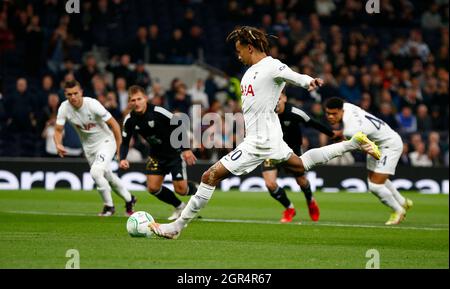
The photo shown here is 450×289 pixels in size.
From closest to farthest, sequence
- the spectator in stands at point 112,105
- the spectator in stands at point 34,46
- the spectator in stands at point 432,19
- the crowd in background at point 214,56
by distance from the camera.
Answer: the spectator in stands at point 112,105 → the crowd in background at point 214,56 → the spectator in stands at point 34,46 → the spectator in stands at point 432,19

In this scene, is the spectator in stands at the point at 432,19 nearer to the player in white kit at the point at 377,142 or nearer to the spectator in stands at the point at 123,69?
the spectator in stands at the point at 123,69

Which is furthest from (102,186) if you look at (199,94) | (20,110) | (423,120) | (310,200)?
(423,120)

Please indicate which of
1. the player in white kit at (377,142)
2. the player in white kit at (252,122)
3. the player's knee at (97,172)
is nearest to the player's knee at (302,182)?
the player in white kit at (377,142)

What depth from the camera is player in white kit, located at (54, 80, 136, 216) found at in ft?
49.9

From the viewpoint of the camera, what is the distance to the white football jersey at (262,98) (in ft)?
35.4

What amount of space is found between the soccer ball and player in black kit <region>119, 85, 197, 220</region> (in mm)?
3735

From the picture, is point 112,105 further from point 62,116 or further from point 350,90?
point 350,90

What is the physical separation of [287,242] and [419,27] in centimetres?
2142

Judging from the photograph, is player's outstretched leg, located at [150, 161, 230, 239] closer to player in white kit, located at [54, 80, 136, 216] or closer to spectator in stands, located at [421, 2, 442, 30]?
player in white kit, located at [54, 80, 136, 216]

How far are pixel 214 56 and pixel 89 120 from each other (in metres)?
13.5

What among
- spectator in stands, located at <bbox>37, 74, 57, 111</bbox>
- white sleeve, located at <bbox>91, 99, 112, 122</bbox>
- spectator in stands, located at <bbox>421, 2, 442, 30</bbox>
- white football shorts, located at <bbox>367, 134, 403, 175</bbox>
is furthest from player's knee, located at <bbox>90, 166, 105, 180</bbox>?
spectator in stands, located at <bbox>421, 2, 442, 30</bbox>

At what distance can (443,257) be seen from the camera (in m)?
10.8

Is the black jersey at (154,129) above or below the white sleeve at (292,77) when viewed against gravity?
below
